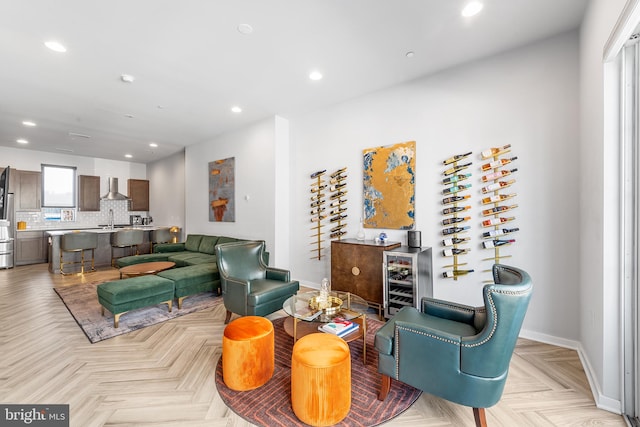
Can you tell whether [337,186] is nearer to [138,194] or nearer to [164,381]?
[164,381]

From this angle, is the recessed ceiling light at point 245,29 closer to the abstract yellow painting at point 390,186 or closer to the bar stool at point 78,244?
the abstract yellow painting at point 390,186

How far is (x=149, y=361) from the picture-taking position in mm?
2434

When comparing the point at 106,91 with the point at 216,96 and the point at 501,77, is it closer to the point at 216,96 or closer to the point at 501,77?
the point at 216,96

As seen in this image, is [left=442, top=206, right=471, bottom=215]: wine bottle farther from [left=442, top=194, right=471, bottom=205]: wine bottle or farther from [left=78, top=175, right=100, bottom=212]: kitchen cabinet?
[left=78, top=175, right=100, bottom=212]: kitchen cabinet

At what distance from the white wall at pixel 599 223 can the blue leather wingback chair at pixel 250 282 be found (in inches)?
109

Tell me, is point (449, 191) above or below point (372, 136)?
below

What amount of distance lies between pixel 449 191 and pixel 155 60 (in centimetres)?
370

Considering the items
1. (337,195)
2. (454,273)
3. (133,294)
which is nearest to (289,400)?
(454,273)

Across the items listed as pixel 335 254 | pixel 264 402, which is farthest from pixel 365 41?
pixel 264 402

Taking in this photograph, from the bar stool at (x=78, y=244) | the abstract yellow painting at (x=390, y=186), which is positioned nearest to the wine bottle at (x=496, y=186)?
the abstract yellow painting at (x=390, y=186)

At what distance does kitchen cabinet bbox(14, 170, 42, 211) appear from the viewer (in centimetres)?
660

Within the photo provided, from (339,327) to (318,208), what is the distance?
95.9 inches

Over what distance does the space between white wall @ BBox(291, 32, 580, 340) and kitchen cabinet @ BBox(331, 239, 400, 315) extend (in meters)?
0.53

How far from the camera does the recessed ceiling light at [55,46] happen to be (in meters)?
2.69
